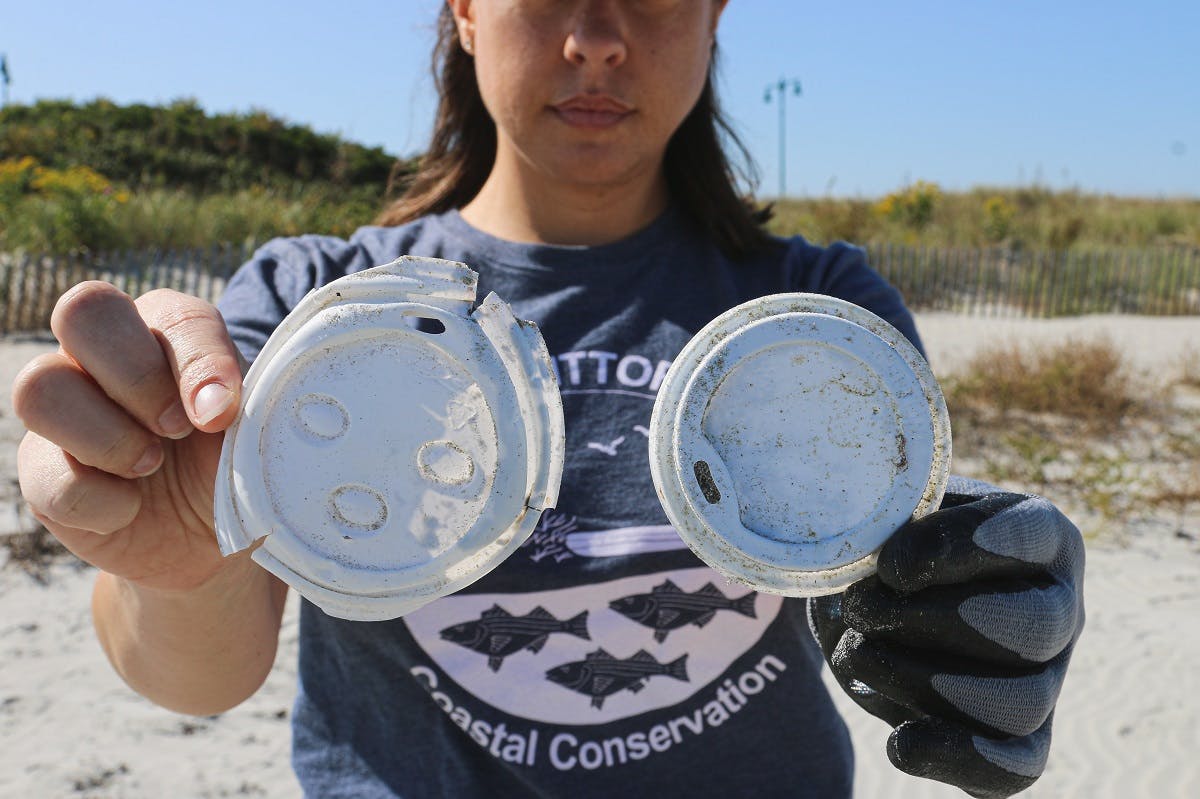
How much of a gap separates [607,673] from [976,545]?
824mm

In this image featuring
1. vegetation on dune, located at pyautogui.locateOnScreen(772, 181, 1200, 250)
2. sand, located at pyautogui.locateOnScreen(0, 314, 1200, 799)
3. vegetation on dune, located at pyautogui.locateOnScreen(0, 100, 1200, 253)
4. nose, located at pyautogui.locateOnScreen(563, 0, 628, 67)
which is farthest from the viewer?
vegetation on dune, located at pyautogui.locateOnScreen(772, 181, 1200, 250)

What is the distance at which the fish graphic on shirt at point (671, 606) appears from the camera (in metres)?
1.98

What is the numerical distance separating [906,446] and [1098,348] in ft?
35.7

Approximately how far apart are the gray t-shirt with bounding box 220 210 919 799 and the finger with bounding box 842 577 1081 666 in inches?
17.7

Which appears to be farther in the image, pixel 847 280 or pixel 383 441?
pixel 847 280

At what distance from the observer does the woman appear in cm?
156

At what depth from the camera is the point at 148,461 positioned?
1434 mm


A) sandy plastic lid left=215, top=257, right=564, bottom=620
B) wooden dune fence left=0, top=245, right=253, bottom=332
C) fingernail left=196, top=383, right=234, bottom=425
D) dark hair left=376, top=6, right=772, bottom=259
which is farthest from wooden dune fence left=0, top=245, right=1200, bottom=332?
fingernail left=196, top=383, right=234, bottom=425

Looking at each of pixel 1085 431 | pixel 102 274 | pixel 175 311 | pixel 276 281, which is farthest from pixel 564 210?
pixel 102 274

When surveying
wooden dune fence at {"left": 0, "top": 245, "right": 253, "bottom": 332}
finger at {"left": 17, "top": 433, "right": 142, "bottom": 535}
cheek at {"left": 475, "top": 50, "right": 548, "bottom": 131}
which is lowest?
wooden dune fence at {"left": 0, "top": 245, "right": 253, "bottom": 332}

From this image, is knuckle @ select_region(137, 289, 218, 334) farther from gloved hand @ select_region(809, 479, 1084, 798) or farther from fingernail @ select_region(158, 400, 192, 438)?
gloved hand @ select_region(809, 479, 1084, 798)

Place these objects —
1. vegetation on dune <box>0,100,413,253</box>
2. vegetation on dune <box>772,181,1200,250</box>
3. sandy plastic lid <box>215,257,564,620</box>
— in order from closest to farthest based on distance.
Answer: sandy plastic lid <box>215,257,564,620</box>
vegetation on dune <box>0,100,413,253</box>
vegetation on dune <box>772,181,1200,250</box>

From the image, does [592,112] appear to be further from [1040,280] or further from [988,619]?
[1040,280]

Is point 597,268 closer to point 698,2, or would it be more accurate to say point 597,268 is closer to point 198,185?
point 698,2
